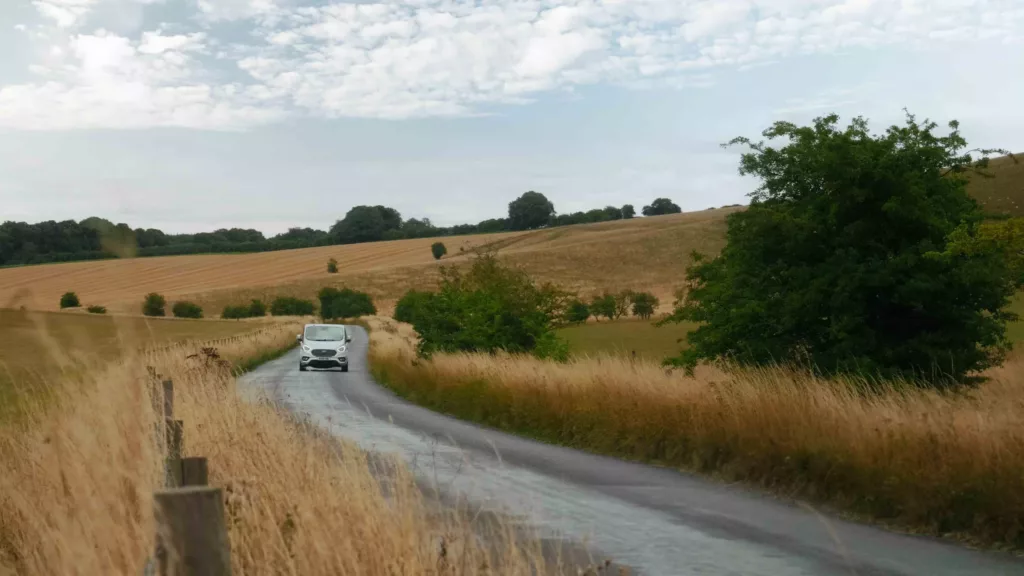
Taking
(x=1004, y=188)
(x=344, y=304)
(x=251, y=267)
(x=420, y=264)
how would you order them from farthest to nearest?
(x=251, y=267) < (x=420, y=264) < (x=344, y=304) < (x=1004, y=188)

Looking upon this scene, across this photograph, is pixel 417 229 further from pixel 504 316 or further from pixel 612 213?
pixel 504 316

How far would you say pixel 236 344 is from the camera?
45.7 m

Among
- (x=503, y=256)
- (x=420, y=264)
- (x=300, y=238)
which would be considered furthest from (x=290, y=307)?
(x=300, y=238)

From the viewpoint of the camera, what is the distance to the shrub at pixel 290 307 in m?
114

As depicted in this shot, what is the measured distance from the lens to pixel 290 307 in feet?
377

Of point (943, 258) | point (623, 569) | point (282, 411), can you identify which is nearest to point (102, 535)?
point (623, 569)

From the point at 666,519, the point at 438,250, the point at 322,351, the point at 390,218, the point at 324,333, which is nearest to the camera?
the point at 666,519

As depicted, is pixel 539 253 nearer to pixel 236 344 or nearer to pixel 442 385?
pixel 236 344

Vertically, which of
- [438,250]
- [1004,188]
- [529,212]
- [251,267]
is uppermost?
[529,212]

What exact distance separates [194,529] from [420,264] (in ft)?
434

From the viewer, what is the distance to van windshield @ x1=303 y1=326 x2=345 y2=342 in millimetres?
40125

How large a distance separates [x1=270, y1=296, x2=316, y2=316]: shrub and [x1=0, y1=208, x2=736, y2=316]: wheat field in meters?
3.39

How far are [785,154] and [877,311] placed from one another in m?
2.92

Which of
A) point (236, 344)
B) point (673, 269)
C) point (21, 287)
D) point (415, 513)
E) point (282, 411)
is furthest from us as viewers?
point (673, 269)
